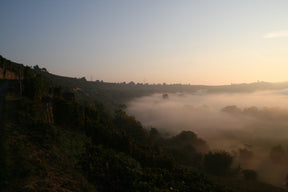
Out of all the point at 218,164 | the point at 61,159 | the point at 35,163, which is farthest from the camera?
the point at 218,164

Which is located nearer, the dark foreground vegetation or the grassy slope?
the grassy slope

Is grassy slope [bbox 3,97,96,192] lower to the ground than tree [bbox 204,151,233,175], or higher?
higher

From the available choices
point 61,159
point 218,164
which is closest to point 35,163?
point 61,159

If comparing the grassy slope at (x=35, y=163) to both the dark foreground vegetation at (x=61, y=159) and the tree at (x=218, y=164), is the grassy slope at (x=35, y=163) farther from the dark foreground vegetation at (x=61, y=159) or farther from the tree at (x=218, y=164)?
the tree at (x=218, y=164)

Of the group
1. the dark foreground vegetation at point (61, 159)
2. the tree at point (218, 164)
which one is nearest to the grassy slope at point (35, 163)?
the dark foreground vegetation at point (61, 159)

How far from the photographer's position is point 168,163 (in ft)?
114

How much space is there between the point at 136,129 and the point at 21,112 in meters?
57.0

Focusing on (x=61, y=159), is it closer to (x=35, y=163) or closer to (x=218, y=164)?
(x=35, y=163)

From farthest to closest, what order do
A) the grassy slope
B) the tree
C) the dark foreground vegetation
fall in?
the tree < the dark foreground vegetation < the grassy slope

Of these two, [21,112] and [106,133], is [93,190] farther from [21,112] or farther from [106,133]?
[106,133]

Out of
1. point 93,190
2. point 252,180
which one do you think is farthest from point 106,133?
point 252,180

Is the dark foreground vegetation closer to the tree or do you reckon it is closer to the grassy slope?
the grassy slope

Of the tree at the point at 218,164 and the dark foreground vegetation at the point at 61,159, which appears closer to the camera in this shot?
the dark foreground vegetation at the point at 61,159

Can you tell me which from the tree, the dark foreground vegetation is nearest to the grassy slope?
the dark foreground vegetation
